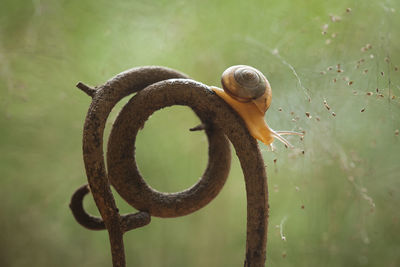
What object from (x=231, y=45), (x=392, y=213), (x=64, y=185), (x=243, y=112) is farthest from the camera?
(x=64, y=185)

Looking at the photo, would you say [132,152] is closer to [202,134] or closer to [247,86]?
[247,86]

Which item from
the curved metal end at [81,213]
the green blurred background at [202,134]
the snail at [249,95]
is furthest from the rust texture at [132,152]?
the green blurred background at [202,134]

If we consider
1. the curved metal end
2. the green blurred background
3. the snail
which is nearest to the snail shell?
the snail

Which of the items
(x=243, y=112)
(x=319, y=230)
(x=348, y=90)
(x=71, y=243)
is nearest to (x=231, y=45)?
(x=348, y=90)

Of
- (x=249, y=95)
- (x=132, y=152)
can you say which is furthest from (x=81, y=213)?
(x=249, y=95)

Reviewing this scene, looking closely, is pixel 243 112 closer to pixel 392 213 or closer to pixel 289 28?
pixel 289 28
